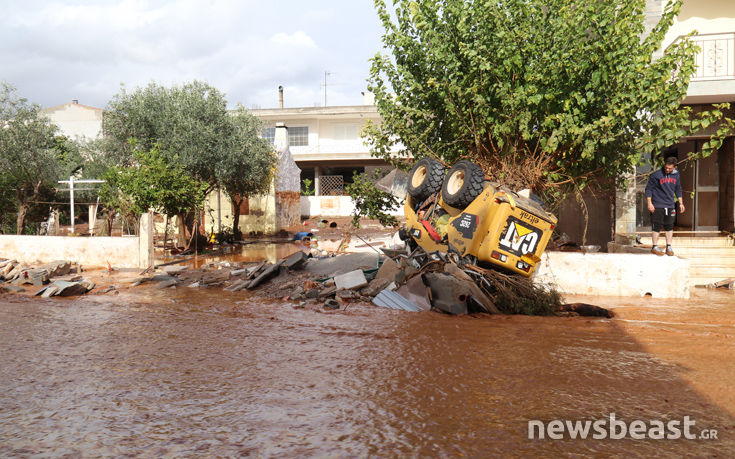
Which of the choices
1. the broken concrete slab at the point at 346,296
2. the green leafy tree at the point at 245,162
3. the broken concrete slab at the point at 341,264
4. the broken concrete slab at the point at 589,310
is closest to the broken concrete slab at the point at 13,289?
the broken concrete slab at the point at 341,264

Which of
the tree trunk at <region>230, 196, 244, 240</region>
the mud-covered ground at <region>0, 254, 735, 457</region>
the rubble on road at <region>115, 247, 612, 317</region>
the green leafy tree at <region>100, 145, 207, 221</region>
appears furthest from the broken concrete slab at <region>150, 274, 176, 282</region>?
the tree trunk at <region>230, 196, 244, 240</region>

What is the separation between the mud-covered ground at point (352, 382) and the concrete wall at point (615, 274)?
1.27 m

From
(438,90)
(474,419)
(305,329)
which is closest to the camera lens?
(474,419)

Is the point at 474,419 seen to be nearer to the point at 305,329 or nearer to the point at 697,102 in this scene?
the point at 305,329

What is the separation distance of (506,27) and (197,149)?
1243cm

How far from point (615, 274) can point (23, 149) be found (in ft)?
68.0

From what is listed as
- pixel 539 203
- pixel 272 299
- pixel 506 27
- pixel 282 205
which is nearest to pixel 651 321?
pixel 539 203

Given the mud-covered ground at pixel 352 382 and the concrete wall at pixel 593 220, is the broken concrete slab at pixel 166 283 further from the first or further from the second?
the concrete wall at pixel 593 220

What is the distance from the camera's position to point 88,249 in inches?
513

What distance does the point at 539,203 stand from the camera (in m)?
8.92

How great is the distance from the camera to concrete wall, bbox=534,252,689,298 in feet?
29.5

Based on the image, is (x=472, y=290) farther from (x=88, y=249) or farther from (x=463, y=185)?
(x=88, y=249)

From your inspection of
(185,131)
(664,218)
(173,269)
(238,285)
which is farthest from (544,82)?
(185,131)

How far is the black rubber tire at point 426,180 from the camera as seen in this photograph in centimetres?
959
